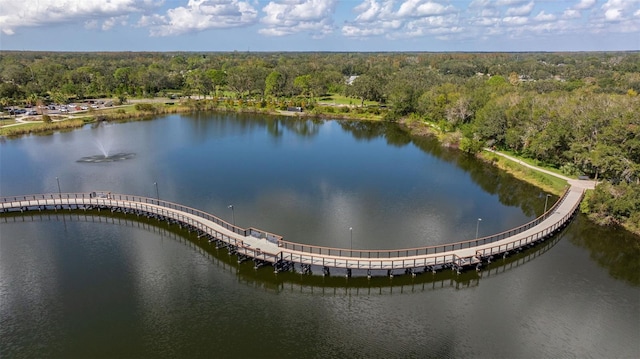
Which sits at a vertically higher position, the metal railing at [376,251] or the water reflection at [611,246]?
the metal railing at [376,251]

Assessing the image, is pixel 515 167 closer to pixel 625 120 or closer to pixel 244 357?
pixel 625 120

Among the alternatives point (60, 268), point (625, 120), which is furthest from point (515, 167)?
point (60, 268)

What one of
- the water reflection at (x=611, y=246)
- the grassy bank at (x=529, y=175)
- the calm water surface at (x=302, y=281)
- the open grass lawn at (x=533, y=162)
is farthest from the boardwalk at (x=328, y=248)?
the open grass lawn at (x=533, y=162)

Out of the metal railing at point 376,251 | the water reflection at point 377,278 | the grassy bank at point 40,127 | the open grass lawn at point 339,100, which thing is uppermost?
the open grass lawn at point 339,100

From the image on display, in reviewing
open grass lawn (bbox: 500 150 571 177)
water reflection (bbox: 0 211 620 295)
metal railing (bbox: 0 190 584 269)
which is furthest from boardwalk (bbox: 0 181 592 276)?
open grass lawn (bbox: 500 150 571 177)

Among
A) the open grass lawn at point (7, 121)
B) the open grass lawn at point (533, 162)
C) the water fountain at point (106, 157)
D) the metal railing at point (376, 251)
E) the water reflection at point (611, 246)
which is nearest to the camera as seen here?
the metal railing at point (376, 251)

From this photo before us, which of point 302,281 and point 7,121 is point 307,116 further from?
point 302,281

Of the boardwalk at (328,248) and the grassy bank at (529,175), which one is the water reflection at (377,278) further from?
the grassy bank at (529,175)
